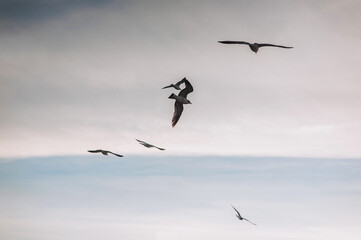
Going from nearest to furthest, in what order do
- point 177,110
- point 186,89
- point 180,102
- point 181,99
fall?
point 181,99, point 180,102, point 186,89, point 177,110

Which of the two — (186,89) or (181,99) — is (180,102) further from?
(186,89)

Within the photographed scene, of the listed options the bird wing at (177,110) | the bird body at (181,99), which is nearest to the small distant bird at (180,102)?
the bird wing at (177,110)

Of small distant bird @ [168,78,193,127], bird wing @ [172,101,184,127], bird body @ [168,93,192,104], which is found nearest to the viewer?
bird body @ [168,93,192,104]

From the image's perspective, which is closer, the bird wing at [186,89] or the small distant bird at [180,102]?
the small distant bird at [180,102]

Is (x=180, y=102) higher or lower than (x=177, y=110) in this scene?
higher

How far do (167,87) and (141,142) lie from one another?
31.1 ft

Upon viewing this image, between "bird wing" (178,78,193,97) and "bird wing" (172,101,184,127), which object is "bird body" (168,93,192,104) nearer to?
"bird wing" (172,101,184,127)

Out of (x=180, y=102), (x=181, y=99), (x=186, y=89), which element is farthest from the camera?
(x=186, y=89)

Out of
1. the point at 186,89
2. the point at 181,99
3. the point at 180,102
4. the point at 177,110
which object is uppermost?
the point at 186,89

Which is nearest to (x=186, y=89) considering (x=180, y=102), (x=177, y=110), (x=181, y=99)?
(x=180, y=102)

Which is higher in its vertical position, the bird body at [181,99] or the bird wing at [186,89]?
the bird wing at [186,89]

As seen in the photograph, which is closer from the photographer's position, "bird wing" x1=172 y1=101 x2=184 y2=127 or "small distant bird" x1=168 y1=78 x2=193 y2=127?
"small distant bird" x1=168 y1=78 x2=193 y2=127

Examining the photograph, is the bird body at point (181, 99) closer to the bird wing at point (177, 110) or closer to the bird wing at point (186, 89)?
the bird wing at point (177, 110)

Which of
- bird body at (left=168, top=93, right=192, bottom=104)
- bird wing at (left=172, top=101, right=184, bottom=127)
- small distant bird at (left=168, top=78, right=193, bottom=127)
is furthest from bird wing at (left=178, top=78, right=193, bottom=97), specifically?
bird body at (left=168, top=93, right=192, bottom=104)
